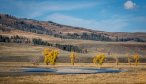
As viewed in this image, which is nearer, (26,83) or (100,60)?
(26,83)

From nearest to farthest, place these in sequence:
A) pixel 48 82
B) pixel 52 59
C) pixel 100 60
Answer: pixel 48 82 → pixel 52 59 → pixel 100 60

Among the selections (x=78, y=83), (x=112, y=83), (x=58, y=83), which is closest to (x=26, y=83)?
(x=58, y=83)

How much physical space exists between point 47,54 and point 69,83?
4483 inches

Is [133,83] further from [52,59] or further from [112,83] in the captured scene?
[52,59]

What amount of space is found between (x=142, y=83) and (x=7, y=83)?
27.6m

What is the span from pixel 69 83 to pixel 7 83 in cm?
1264

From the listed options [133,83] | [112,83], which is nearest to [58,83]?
[112,83]

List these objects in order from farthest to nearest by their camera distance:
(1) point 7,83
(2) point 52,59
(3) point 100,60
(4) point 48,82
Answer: (3) point 100,60
(2) point 52,59
(4) point 48,82
(1) point 7,83

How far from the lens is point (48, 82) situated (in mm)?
69688

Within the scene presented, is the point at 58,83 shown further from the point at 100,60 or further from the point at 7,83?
the point at 100,60

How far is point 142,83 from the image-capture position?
67.8 meters

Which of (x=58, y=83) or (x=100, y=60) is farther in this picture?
(x=100, y=60)

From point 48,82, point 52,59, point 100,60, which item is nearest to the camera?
point 48,82

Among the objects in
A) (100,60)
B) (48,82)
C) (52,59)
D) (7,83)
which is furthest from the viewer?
(100,60)
